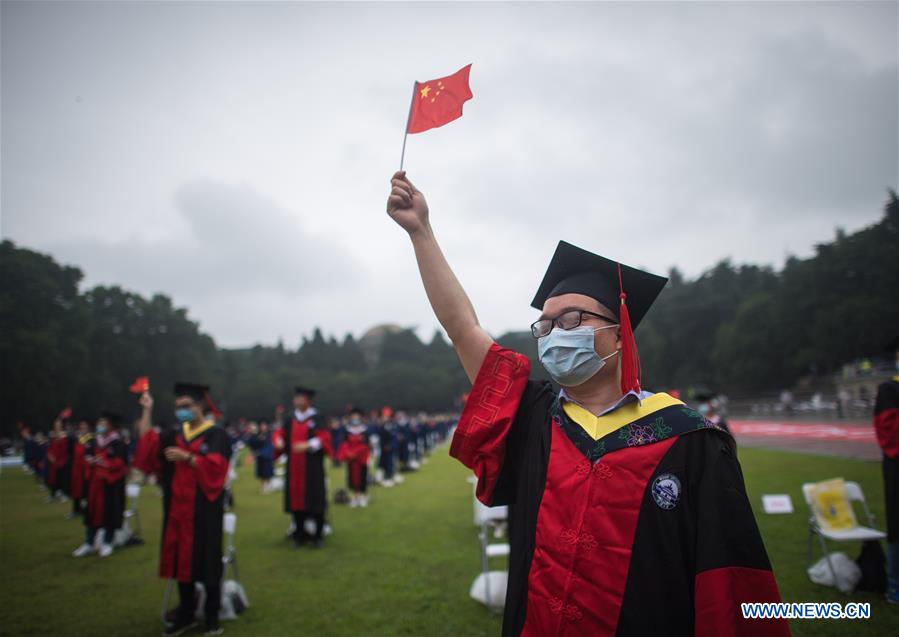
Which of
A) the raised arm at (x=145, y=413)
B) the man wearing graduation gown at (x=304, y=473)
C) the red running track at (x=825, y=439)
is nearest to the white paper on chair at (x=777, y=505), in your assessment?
the man wearing graduation gown at (x=304, y=473)

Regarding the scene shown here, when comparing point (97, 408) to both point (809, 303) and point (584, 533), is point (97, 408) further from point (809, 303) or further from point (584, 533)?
point (809, 303)

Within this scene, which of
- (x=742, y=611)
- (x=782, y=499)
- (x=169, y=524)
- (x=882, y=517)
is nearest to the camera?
(x=742, y=611)

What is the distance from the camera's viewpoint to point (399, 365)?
68875 mm

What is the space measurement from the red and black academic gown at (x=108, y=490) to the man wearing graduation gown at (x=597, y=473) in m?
8.69

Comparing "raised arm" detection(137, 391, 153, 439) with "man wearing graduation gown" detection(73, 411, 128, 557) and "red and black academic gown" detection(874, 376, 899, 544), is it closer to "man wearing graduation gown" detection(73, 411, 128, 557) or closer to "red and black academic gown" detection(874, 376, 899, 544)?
"man wearing graduation gown" detection(73, 411, 128, 557)

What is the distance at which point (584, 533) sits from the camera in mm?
1675

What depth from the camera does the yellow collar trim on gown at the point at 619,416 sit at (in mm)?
1842

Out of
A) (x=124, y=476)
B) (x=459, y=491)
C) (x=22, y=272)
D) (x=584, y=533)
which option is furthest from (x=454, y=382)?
(x=584, y=533)

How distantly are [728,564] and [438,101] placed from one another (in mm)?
2022

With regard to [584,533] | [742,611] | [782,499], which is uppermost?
[584,533]

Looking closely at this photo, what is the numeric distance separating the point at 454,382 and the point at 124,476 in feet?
202

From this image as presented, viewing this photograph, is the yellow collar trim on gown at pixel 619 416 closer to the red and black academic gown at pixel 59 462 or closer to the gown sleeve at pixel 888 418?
the gown sleeve at pixel 888 418

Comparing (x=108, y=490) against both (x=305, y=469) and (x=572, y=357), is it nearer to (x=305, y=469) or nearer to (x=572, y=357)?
(x=305, y=469)

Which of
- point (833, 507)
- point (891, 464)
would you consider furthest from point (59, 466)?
point (891, 464)
